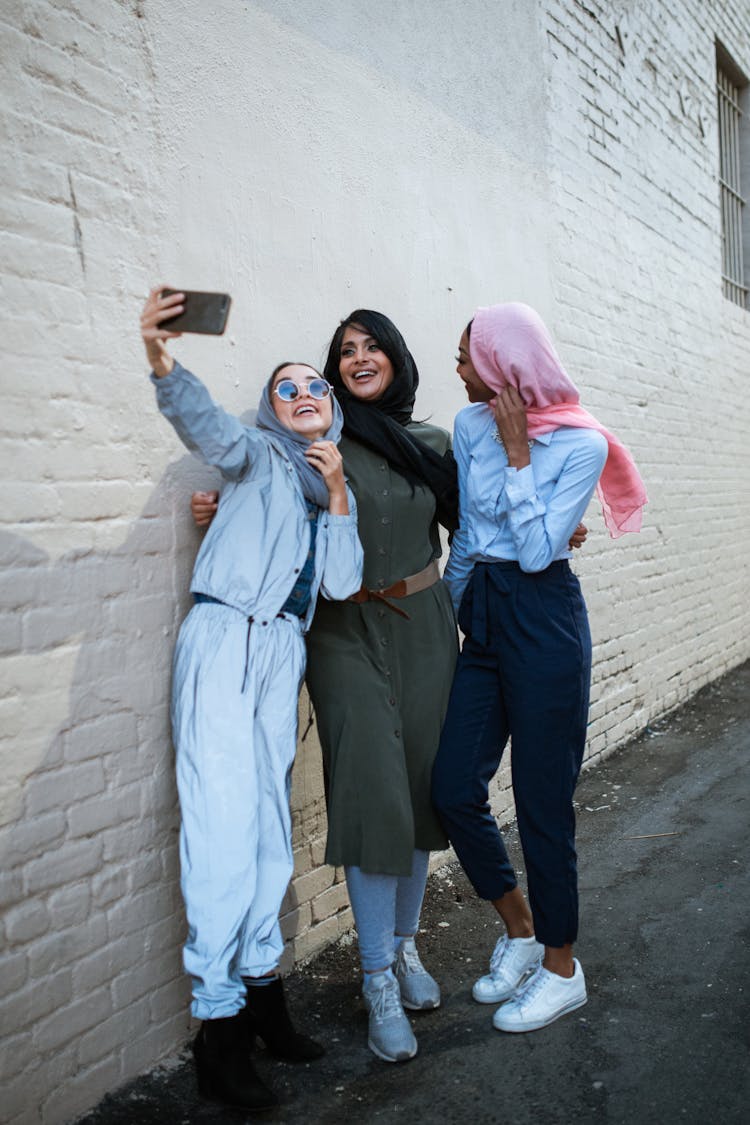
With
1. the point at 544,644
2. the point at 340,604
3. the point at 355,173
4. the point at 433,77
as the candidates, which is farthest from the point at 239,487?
the point at 433,77

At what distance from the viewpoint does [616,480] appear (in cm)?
306

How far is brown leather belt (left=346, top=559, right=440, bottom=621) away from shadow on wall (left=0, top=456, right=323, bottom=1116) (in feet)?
1.64

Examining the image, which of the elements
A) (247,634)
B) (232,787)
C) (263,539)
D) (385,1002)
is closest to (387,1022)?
(385,1002)

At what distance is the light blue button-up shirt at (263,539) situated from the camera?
8.14 ft

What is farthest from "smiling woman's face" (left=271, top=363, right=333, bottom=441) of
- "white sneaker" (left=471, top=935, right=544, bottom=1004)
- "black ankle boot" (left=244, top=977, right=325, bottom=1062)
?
"white sneaker" (left=471, top=935, right=544, bottom=1004)

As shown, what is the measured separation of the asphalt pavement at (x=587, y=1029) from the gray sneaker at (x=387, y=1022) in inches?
1.4

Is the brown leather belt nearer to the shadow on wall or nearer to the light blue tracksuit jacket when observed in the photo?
the light blue tracksuit jacket

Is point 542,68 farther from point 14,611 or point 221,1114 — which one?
point 221,1114

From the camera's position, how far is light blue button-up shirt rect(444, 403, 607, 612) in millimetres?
2686

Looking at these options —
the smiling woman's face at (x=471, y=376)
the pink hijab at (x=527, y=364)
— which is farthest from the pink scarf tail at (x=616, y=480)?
the smiling woman's face at (x=471, y=376)

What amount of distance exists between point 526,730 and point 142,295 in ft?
5.13

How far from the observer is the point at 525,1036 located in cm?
273

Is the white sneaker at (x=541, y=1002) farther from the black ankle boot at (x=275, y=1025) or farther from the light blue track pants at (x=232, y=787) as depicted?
the light blue track pants at (x=232, y=787)

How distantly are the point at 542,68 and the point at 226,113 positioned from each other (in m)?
2.75
